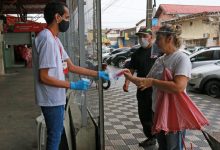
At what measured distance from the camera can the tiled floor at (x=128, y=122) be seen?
4.88 metres

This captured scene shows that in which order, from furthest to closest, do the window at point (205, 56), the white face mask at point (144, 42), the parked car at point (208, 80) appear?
the window at point (205, 56), the parked car at point (208, 80), the white face mask at point (144, 42)

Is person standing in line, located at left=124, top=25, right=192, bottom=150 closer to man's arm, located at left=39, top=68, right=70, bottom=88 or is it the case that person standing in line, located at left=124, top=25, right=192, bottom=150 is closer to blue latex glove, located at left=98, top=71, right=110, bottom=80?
blue latex glove, located at left=98, top=71, right=110, bottom=80

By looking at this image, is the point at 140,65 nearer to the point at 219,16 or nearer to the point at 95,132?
the point at 95,132

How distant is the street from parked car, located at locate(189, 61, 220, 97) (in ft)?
0.82

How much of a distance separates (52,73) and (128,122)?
354cm

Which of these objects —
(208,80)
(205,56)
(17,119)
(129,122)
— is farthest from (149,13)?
(17,119)

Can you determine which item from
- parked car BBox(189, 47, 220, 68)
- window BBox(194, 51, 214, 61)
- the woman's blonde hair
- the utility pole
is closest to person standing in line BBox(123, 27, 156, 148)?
the woman's blonde hair

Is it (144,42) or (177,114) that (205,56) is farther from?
(177,114)

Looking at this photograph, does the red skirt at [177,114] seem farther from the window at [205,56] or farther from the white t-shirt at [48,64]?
the window at [205,56]

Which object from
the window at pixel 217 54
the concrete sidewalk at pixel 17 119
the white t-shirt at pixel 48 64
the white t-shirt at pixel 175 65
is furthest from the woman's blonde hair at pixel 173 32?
the window at pixel 217 54

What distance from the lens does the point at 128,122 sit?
243 inches

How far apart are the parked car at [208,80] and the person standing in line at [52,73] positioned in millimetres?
7244

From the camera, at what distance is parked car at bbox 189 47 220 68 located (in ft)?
37.7

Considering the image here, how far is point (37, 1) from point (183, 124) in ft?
53.9
